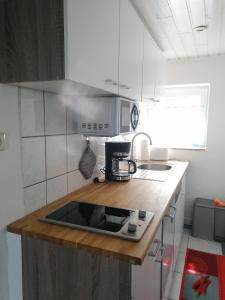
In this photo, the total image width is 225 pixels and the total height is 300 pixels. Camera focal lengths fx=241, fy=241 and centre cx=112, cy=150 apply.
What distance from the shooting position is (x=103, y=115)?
54.6 inches

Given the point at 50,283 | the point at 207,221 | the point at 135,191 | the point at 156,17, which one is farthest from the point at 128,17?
the point at 207,221

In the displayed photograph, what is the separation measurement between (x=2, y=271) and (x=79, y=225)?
15.4 inches

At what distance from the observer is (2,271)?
106 cm

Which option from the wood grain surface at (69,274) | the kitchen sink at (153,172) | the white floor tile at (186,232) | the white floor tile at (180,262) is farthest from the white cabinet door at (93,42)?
the white floor tile at (186,232)

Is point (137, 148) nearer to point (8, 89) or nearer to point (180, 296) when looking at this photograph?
point (180, 296)

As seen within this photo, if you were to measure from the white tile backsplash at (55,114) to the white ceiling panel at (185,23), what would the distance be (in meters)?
0.79

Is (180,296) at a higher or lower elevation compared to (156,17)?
lower

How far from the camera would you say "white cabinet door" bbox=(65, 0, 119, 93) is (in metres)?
0.87

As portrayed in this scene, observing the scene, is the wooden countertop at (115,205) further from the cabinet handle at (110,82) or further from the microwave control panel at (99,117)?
the cabinet handle at (110,82)

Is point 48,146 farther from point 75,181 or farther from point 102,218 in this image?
point 102,218

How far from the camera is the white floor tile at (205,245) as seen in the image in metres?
2.49

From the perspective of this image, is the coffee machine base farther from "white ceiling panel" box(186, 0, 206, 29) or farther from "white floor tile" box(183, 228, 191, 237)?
"white floor tile" box(183, 228, 191, 237)

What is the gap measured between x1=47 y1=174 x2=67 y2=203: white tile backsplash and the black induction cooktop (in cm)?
11

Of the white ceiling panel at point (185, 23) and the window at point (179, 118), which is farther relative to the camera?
the window at point (179, 118)
